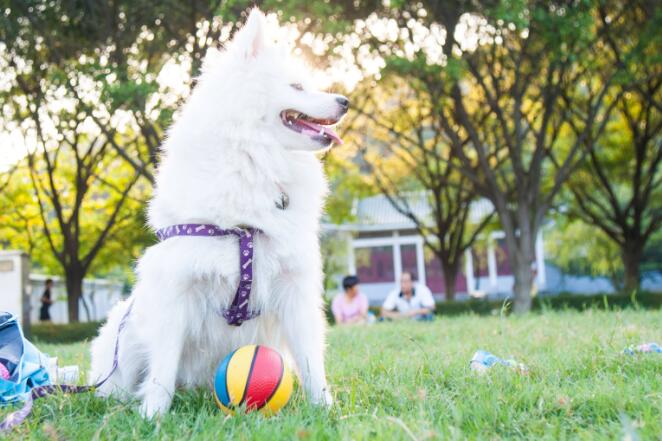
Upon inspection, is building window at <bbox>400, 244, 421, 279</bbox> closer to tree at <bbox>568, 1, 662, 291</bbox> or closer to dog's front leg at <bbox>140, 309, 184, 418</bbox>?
tree at <bbox>568, 1, 662, 291</bbox>

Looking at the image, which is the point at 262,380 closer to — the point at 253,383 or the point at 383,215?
the point at 253,383

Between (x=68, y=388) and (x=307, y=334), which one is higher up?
(x=307, y=334)

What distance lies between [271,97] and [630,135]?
604 inches

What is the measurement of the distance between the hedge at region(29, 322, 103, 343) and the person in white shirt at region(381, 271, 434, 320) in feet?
20.0

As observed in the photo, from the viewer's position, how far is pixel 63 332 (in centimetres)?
1356

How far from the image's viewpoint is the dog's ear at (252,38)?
322 centimetres

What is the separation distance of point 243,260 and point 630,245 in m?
16.2

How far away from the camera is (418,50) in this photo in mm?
11406

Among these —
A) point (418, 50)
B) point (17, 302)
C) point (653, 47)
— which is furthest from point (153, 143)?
point (653, 47)

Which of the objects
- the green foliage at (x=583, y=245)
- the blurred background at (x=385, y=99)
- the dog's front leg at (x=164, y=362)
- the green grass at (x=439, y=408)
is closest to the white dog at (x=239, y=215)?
the dog's front leg at (x=164, y=362)

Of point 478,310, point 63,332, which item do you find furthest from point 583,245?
point 63,332

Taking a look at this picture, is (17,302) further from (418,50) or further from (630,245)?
(630,245)

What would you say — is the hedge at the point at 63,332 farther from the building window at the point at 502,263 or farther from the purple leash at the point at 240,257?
the building window at the point at 502,263

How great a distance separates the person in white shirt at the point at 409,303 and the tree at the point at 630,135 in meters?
5.26
